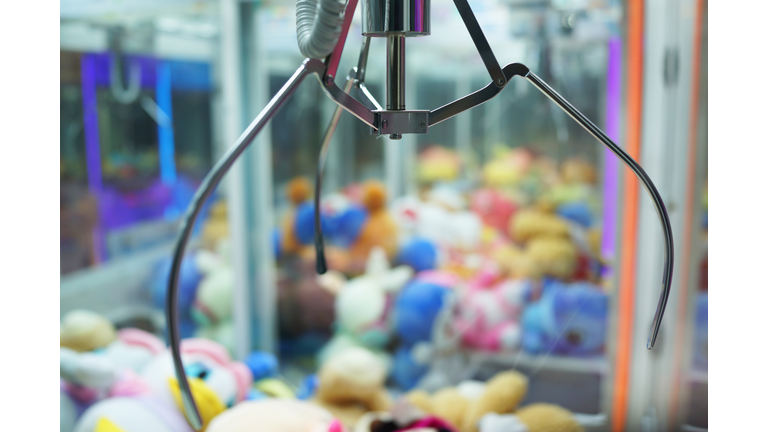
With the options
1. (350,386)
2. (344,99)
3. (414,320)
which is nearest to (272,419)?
(350,386)

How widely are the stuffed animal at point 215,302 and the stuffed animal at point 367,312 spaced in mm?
269

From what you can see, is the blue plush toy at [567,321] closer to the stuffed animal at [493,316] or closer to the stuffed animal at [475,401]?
the stuffed animal at [493,316]

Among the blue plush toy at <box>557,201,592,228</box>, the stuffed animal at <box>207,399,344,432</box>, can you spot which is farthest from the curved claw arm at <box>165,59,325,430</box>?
the blue plush toy at <box>557,201,592,228</box>

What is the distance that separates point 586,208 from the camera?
1.57 m

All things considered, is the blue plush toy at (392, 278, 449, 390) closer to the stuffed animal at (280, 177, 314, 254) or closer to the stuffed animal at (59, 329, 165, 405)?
the stuffed animal at (280, 177, 314, 254)

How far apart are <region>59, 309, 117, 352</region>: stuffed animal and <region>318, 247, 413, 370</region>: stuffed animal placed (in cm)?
59

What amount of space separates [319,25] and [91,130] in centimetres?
114

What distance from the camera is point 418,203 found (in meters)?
1.87

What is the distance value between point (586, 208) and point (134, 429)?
3.89ft

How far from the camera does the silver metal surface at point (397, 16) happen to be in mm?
452

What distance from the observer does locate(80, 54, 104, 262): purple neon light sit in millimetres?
1343

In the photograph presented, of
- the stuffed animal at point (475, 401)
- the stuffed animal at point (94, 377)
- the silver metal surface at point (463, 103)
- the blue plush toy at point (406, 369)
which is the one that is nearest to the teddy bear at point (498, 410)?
the stuffed animal at point (475, 401)

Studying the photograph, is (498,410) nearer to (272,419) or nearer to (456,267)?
(272,419)

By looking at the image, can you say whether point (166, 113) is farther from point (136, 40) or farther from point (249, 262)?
point (249, 262)
